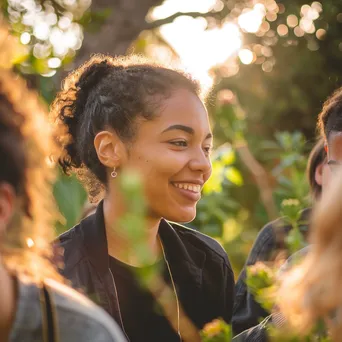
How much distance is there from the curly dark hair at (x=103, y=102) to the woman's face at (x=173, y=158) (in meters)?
0.06

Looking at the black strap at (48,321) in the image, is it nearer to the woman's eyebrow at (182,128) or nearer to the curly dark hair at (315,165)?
the woman's eyebrow at (182,128)

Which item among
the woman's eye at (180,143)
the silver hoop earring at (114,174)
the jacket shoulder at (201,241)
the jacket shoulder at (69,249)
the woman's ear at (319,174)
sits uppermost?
the woman's eye at (180,143)

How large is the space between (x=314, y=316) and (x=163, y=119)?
1.66m

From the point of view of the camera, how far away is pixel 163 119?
2664 millimetres

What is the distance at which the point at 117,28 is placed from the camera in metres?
6.87

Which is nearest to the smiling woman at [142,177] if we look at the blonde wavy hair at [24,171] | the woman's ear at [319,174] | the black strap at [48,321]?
the woman's ear at [319,174]

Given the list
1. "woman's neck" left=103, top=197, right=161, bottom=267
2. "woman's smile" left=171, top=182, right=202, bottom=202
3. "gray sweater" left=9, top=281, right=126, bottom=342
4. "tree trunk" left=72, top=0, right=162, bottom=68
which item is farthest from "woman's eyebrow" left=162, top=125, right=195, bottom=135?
"tree trunk" left=72, top=0, right=162, bottom=68

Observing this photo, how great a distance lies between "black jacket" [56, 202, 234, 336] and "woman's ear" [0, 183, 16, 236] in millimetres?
1107

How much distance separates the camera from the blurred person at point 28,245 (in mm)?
1383

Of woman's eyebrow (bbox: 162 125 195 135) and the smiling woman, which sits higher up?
woman's eyebrow (bbox: 162 125 195 135)

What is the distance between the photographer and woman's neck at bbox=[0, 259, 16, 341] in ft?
4.47

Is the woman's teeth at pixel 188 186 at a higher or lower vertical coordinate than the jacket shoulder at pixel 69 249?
higher

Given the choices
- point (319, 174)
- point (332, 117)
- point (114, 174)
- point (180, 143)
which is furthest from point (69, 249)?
point (319, 174)

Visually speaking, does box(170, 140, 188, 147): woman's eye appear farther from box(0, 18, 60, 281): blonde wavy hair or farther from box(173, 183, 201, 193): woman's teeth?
box(0, 18, 60, 281): blonde wavy hair
